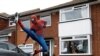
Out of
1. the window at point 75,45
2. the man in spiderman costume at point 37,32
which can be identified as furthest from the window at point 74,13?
the man in spiderman costume at point 37,32

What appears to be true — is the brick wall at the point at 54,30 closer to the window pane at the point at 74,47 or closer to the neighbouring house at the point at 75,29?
the neighbouring house at the point at 75,29

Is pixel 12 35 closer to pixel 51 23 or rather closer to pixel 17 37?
pixel 17 37

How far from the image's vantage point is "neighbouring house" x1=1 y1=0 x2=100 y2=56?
19203 millimetres

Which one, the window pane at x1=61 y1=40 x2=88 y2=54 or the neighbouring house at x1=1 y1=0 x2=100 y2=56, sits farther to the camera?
the window pane at x1=61 y1=40 x2=88 y2=54

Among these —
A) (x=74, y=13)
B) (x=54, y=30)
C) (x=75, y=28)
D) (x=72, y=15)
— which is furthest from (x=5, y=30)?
(x=75, y=28)

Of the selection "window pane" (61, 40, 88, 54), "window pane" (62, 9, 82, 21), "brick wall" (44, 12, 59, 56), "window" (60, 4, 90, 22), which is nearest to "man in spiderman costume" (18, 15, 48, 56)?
"window pane" (61, 40, 88, 54)

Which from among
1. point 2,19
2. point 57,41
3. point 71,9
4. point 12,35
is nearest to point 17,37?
point 12,35

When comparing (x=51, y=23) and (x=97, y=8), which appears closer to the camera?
(x=97, y=8)

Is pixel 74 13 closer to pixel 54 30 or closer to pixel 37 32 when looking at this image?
pixel 54 30

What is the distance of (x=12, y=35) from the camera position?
25438 millimetres

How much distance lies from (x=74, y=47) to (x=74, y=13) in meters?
2.67

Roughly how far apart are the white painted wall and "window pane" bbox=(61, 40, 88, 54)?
0.66 metres

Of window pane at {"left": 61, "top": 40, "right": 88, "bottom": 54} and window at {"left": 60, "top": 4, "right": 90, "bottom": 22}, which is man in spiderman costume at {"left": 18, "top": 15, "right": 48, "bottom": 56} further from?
window at {"left": 60, "top": 4, "right": 90, "bottom": 22}

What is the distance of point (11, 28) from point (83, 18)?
9.49 meters
